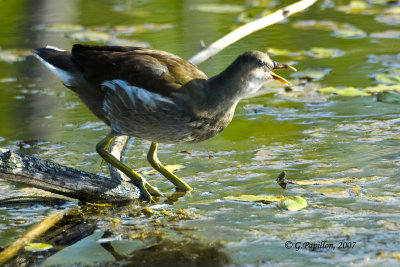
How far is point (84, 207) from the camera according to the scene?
4.28m

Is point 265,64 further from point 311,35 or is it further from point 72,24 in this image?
point 72,24

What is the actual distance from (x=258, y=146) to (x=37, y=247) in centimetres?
208

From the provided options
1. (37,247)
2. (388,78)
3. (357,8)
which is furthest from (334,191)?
(357,8)

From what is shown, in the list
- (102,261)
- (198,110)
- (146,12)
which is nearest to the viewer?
(102,261)

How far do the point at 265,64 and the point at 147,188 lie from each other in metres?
1.06

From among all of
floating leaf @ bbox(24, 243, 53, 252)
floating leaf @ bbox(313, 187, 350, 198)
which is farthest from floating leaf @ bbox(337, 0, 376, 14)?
floating leaf @ bbox(24, 243, 53, 252)

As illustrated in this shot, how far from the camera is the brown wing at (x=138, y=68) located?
170 inches

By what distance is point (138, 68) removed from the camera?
14.4 feet

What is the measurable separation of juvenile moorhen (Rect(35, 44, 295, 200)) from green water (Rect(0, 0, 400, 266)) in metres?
0.41

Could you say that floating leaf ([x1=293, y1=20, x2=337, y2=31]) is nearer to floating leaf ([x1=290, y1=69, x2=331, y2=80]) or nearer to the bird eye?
floating leaf ([x1=290, y1=69, x2=331, y2=80])

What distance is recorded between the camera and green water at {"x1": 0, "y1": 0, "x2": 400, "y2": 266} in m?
3.67

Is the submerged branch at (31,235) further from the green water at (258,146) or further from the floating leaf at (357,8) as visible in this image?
the floating leaf at (357,8)

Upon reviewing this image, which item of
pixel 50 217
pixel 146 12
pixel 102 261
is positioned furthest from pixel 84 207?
pixel 146 12

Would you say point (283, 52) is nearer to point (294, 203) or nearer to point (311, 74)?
point (311, 74)
